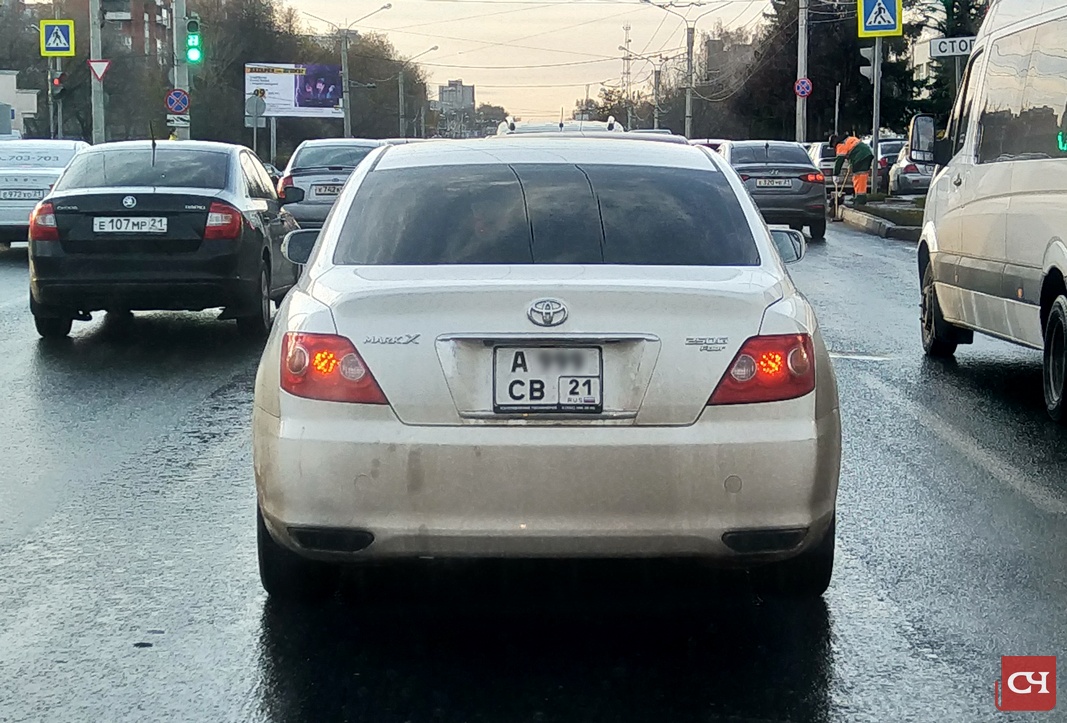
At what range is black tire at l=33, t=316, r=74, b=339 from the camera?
11.6 meters

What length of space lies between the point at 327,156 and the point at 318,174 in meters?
1.09

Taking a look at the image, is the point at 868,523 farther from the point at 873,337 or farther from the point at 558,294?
the point at 873,337

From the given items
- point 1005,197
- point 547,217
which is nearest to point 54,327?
point 1005,197

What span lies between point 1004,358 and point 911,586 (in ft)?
20.6

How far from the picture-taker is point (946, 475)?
689cm

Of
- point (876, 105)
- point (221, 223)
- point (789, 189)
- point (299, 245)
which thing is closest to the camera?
point (299, 245)

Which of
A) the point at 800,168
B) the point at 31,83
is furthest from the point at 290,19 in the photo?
the point at 800,168

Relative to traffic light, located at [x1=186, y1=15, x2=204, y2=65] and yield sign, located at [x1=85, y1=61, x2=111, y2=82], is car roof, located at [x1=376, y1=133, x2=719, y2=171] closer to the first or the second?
traffic light, located at [x1=186, y1=15, x2=204, y2=65]

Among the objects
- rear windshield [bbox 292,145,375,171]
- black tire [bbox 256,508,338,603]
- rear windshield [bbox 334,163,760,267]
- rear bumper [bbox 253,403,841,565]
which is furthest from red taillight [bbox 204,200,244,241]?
rear windshield [bbox 292,145,375,171]

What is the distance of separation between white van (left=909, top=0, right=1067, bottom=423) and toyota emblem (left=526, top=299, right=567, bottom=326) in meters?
4.38

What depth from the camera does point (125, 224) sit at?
11.0 m

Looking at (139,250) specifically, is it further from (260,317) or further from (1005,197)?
(1005,197)

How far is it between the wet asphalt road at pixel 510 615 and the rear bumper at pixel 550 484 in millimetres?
365

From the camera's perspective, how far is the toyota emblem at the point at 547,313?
13.8 ft
